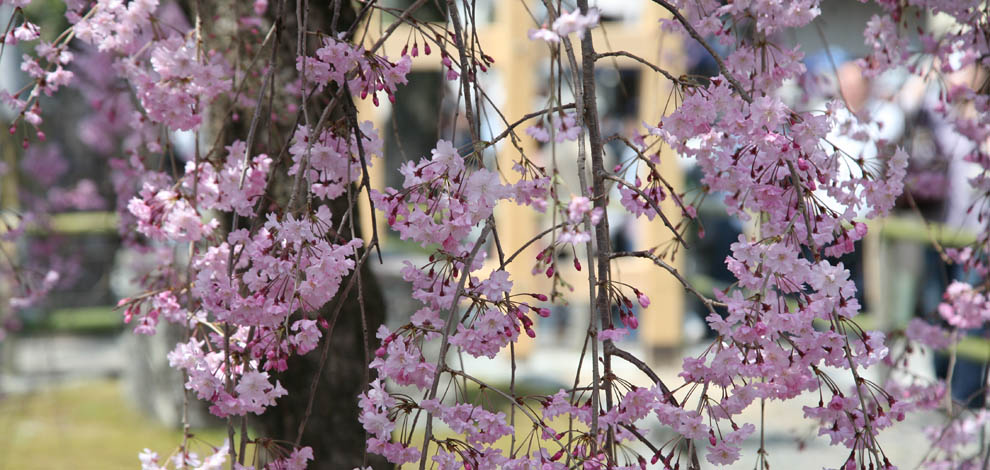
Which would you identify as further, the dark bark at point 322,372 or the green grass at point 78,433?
the green grass at point 78,433

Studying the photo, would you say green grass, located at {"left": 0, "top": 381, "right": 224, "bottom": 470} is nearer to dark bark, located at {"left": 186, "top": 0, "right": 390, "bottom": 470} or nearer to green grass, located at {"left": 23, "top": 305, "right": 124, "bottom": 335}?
green grass, located at {"left": 23, "top": 305, "right": 124, "bottom": 335}

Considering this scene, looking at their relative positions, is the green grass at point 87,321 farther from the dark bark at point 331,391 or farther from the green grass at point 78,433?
the dark bark at point 331,391

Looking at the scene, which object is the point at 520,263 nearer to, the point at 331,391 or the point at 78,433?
the point at 78,433

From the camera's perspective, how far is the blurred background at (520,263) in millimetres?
4031

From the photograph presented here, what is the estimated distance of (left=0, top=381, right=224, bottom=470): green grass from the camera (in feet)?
13.1

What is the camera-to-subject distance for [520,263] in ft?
16.6

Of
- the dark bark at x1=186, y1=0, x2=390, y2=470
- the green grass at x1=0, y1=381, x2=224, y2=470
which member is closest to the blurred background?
the green grass at x1=0, y1=381, x2=224, y2=470

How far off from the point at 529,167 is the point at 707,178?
330 mm

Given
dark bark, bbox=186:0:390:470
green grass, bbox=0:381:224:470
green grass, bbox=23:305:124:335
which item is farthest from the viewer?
green grass, bbox=23:305:124:335

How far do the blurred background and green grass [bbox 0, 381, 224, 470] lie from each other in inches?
0.5

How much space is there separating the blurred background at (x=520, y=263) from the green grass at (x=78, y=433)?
0.04 feet

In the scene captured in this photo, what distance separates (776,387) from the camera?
1.14m

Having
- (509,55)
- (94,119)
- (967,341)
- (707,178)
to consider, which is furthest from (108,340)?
(707,178)

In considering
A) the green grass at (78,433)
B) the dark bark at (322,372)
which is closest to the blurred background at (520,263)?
the green grass at (78,433)
